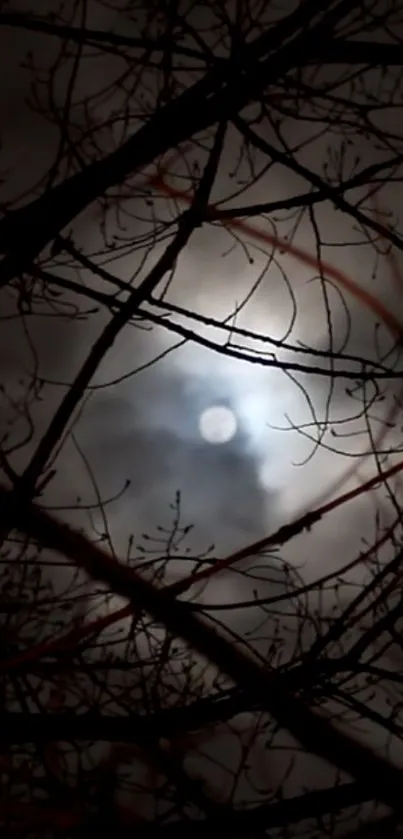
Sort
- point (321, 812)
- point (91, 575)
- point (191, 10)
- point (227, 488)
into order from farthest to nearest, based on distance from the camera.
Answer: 1. point (227, 488)
2. point (91, 575)
3. point (191, 10)
4. point (321, 812)

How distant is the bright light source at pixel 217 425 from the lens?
5.00 feet

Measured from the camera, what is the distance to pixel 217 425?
60.4 inches

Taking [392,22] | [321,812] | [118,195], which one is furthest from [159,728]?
[392,22]

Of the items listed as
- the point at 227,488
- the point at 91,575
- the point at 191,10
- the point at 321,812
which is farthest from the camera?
the point at 227,488

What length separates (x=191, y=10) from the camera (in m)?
1.17

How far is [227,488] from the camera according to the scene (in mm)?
1582

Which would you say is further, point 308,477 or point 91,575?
Answer: point 308,477

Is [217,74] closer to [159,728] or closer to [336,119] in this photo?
[336,119]

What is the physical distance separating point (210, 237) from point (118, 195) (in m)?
0.21

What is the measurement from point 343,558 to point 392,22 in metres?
0.85

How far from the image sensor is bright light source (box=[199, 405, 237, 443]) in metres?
1.52

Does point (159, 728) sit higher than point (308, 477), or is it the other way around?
point (308, 477)

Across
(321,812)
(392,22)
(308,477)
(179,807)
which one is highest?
(392,22)

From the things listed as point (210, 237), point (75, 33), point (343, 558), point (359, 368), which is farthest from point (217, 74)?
point (343, 558)
